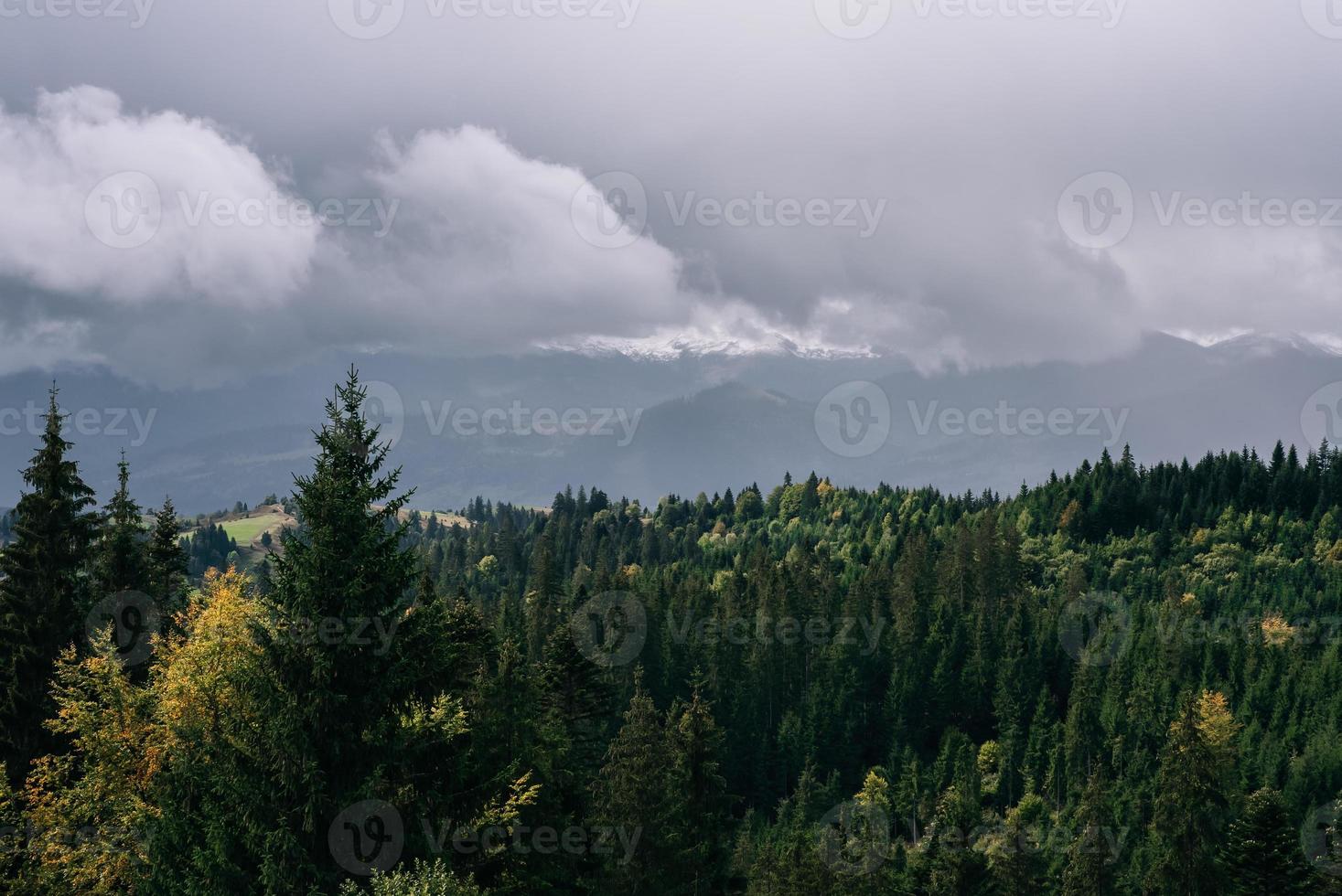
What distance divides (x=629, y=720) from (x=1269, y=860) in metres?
35.5

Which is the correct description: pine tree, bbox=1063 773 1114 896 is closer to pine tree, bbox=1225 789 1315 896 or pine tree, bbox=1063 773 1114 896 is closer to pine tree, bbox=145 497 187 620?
pine tree, bbox=1225 789 1315 896

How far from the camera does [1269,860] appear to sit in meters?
57.2

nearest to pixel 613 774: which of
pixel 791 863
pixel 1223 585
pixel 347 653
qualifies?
pixel 791 863

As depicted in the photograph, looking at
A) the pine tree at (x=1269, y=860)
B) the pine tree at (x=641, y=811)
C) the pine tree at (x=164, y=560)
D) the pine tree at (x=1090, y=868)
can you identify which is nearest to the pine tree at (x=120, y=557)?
the pine tree at (x=164, y=560)

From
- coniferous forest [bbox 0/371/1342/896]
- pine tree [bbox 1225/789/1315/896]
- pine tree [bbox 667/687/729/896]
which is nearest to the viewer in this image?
coniferous forest [bbox 0/371/1342/896]

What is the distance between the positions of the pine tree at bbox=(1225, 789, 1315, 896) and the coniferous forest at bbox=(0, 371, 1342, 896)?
0.17 meters

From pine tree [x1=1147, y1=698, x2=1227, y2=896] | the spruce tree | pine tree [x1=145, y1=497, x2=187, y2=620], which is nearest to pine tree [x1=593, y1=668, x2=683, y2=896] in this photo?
pine tree [x1=145, y1=497, x2=187, y2=620]

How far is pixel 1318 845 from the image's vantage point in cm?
8269

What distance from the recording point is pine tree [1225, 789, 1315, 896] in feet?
187

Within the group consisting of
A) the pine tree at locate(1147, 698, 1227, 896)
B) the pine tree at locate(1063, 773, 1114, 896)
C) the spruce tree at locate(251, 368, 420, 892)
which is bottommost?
the pine tree at locate(1063, 773, 1114, 896)

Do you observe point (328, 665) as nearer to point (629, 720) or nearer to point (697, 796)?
point (629, 720)

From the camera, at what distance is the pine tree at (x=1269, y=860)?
2247 inches

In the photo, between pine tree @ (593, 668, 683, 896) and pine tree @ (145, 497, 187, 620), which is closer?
pine tree @ (593, 668, 683, 896)

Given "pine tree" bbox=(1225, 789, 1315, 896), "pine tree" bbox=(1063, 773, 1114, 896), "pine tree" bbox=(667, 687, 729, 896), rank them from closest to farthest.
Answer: "pine tree" bbox=(667, 687, 729, 896), "pine tree" bbox=(1225, 789, 1315, 896), "pine tree" bbox=(1063, 773, 1114, 896)
